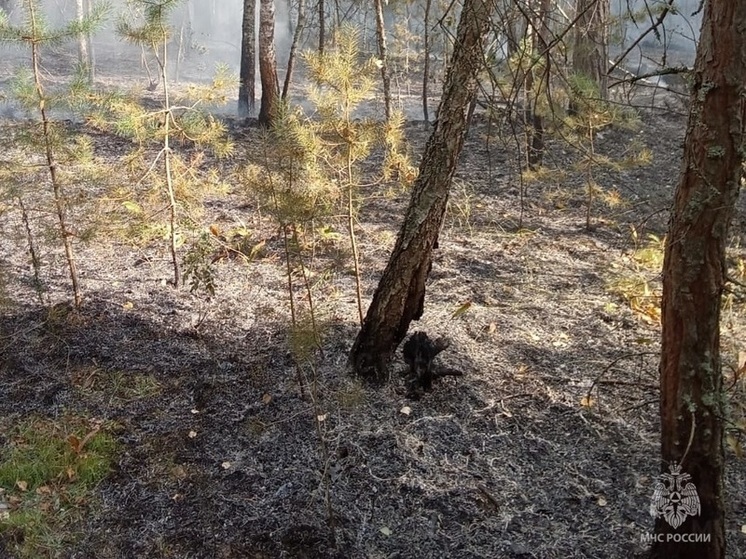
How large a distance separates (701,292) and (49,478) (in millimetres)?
2997

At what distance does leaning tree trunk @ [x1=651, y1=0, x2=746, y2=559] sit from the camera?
1863mm

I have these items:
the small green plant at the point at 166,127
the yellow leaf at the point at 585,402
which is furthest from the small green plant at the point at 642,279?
the small green plant at the point at 166,127

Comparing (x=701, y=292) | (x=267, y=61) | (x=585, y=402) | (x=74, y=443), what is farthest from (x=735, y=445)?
(x=267, y=61)

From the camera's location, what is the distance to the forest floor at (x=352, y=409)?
271 cm

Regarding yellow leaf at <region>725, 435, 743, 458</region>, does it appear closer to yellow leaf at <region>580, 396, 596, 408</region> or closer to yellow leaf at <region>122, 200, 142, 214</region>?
yellow leaf at <region>580, 396, 596, 408</region>

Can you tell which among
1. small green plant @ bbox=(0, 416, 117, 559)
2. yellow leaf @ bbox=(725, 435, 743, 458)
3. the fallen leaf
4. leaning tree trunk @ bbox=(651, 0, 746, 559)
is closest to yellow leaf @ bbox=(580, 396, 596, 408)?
yellow leaf @ bbox=(725, 435, 743, 458)

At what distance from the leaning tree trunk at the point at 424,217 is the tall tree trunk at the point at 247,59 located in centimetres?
767

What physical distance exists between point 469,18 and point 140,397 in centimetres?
275

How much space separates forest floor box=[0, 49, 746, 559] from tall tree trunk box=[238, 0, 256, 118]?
19.1ft

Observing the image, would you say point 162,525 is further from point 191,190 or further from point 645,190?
point 645,190

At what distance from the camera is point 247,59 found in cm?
1049

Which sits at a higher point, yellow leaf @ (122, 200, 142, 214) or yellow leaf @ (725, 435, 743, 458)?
yellow leaf @ (122, 200, 142, 214)

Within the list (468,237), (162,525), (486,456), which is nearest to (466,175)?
(468,237)

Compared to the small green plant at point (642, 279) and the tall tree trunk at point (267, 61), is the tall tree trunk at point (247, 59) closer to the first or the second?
the tall tree trunk at point (267, 61)
